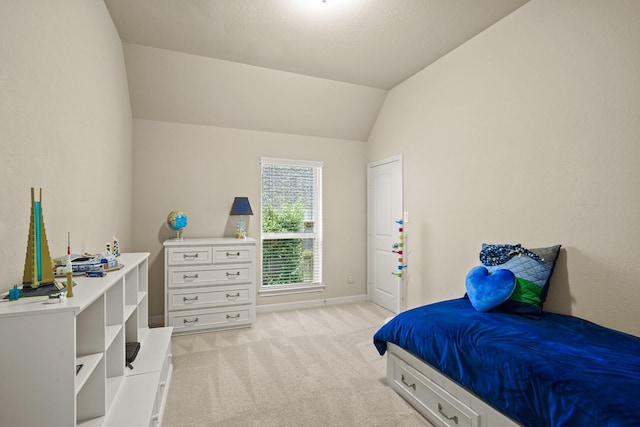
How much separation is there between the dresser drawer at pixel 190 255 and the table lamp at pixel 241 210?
524 millimetres

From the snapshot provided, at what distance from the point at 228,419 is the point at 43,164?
5.97ft

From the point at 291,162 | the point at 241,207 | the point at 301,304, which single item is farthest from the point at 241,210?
the point at 301,304

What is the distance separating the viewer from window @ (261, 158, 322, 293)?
14.0ft

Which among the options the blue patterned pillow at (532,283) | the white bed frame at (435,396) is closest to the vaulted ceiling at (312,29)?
the blue patterned pillow at (532,283)

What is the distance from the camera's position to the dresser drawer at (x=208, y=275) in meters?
3.37

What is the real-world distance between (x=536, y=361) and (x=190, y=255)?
123 inches

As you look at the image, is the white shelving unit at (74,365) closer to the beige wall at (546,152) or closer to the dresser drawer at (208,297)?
the dresser drawer at (208,297)

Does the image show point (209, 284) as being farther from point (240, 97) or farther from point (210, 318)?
point (240, 97)

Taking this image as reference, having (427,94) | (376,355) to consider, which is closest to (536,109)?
(427,94)

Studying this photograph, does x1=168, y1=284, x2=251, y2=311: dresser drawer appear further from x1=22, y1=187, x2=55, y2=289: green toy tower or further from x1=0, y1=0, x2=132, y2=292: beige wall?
x1=22, y1=187, x2=55, y2=289: green toy tower

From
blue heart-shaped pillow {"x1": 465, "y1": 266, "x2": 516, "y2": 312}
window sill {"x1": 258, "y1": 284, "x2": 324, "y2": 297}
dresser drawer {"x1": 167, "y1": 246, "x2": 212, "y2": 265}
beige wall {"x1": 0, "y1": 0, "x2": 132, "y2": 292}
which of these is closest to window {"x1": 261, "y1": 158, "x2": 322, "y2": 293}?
window sill {"x1": 258, "y1": 284, "x2": 324, "y2": 297}

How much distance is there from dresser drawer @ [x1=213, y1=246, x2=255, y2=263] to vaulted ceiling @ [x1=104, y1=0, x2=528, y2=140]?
6.83 feet

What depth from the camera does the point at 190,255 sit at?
3416 mm

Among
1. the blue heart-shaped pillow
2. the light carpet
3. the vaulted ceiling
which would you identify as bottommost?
the light carpet
